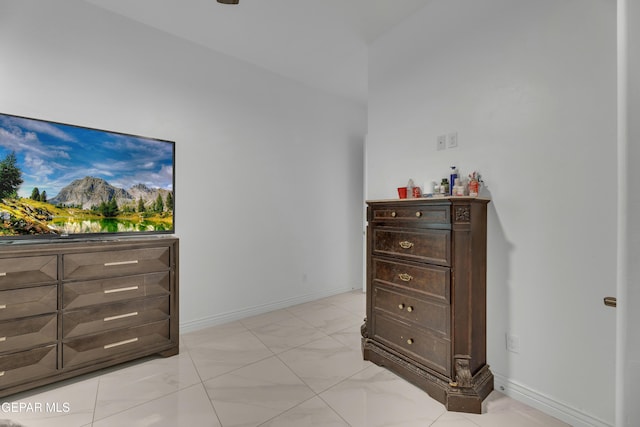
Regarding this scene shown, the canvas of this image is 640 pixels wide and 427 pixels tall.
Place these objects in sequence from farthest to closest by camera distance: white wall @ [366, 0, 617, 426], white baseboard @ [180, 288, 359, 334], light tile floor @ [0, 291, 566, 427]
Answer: white baseboard @ [180, 288, 359, 334] → light tile floor @ [0, 291, 566, 427] → white wall @ [366, 0, 617, 426]

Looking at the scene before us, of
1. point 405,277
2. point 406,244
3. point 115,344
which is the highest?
Answer: point 406,244

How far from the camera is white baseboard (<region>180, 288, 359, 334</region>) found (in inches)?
111

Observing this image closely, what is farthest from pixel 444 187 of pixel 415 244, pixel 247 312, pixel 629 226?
pixel 247 312

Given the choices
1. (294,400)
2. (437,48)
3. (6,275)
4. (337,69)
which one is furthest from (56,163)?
(437,48)

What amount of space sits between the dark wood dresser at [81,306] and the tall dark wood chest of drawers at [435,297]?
176cm

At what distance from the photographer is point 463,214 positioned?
1718 millimetres

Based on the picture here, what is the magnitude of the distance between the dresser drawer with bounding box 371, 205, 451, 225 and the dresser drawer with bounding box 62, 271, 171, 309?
181 cm

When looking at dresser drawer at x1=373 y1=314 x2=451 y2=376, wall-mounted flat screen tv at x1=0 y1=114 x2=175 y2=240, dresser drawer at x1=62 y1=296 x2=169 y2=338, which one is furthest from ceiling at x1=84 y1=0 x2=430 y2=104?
dresser drawer at x1=373 y1=314 x2=451 y2=376

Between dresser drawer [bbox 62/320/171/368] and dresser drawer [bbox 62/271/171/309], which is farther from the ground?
dresser drawer [bbox 62/271/171/309]

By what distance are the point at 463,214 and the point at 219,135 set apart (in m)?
2.49

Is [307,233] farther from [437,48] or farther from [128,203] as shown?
[437,48]

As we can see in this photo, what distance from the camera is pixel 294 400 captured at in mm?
1768

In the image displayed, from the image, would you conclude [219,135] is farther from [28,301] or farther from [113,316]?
[28,301]

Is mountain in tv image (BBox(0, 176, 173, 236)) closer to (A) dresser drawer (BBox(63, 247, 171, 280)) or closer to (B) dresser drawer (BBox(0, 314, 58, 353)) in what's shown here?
(A) dresser drawer (BBox(63, 247, 171, 280))
